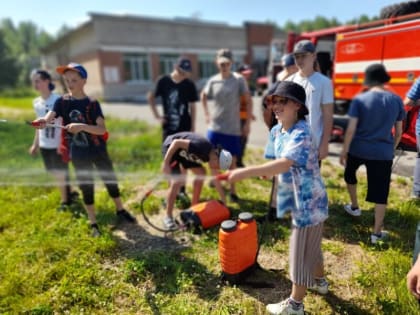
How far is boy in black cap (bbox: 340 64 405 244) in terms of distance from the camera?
3.04 metres

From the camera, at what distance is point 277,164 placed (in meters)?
1.96

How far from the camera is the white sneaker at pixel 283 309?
8.09 ft

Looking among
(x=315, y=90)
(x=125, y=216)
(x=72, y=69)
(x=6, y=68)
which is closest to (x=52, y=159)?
(x=125, y=216)

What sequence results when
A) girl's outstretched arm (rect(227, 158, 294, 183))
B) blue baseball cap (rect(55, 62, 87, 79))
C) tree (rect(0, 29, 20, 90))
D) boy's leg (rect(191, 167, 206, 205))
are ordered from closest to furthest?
girl's outstretched arm (rect(227, 158, 294, 183))
blue baseball cap (rect(55, 62, 87, 79))
boy's leg (rect(191, 167, 206, 205))
tree (rect(0, 29, 20, 90))

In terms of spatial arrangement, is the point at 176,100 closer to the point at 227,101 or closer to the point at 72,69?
the point at 227,101

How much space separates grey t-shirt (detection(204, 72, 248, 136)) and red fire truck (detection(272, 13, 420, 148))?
7.17 ft

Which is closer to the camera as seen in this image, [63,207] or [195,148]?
[195,148]

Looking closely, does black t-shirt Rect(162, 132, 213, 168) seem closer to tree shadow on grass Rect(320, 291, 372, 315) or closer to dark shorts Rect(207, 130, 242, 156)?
dark shorts Rect(207, 130, 242, 156)

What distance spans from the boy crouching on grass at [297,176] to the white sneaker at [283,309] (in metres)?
0.20

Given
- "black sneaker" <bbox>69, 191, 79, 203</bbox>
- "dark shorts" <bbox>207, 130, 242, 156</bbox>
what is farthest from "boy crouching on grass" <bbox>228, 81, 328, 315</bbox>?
"black sneaker" <bbox>69, 191, 79, 203</bbox>

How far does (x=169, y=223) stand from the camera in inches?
163

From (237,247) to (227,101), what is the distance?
2.23 m

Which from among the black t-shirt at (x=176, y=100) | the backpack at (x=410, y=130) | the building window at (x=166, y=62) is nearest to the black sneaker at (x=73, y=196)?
the black t-shirt at (x=176, y=100)

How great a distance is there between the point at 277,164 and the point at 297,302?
1228mm
